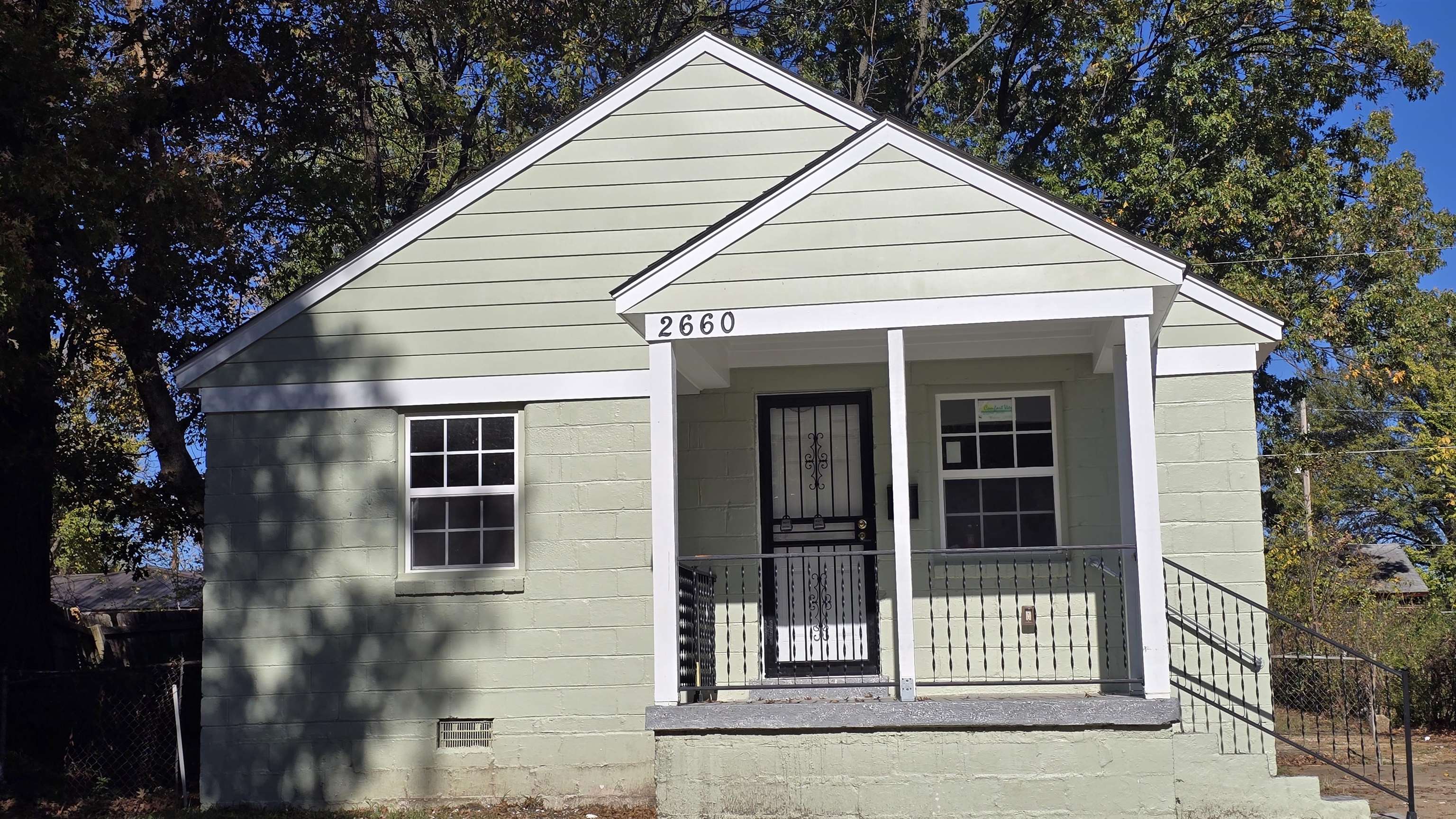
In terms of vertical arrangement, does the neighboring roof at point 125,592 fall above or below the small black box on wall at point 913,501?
below

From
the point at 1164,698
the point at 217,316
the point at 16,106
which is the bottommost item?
the point at 1164,698

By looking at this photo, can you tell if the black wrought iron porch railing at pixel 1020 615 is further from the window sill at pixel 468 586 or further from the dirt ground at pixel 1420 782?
the window sill at pixel 468 586

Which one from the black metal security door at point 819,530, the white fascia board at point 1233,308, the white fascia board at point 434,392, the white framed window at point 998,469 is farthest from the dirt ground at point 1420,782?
the white fascia board at point 434,392

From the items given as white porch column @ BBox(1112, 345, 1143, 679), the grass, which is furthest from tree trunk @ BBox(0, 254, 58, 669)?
white porch column @ BBox(1112, 345, 1143, 679)

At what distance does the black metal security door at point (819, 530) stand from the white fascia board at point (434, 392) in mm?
1337

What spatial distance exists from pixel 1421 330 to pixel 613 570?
16769 mm

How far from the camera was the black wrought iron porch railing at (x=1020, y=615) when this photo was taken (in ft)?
33.0

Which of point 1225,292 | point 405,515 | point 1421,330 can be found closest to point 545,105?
point 405,515

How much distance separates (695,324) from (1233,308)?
13.8 feet

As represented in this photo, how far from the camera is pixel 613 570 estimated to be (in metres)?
10.3

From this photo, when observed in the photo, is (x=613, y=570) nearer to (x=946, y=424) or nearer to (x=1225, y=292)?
(x=946, y=424)

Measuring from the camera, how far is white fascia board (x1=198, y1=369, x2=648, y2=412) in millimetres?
10492

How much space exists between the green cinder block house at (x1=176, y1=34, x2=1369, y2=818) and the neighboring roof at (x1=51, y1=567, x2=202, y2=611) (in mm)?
16354

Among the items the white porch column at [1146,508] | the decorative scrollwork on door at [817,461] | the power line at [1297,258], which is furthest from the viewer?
the power line at [1297,258]
